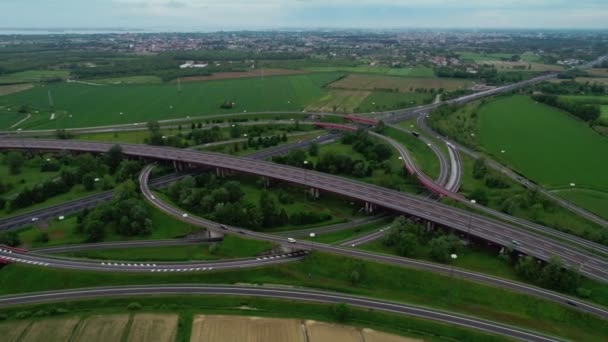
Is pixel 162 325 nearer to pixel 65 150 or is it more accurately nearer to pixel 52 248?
pixel 52 248

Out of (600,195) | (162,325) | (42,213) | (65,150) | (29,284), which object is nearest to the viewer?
(162,325)

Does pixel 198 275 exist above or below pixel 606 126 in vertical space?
below

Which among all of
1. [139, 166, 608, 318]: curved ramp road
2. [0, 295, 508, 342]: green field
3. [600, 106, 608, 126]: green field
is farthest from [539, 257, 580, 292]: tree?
[600, 106, 608, 126]: green field

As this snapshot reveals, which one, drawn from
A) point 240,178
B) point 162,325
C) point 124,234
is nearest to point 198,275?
point 162,325

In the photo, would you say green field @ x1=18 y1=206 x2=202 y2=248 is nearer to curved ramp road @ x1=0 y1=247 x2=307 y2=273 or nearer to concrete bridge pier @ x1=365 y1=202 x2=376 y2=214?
curved ramp road @ x1=0 y1=247 x2=307 y2=273

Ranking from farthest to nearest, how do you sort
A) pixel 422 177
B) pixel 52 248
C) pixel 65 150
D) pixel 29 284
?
pixel 65 150, pixel 422 177, pixel 52 248, pixel 29 284

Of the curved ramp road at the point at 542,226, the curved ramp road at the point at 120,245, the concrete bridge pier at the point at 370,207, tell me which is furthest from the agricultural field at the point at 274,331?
the curved ramp road at the point at 542,226
